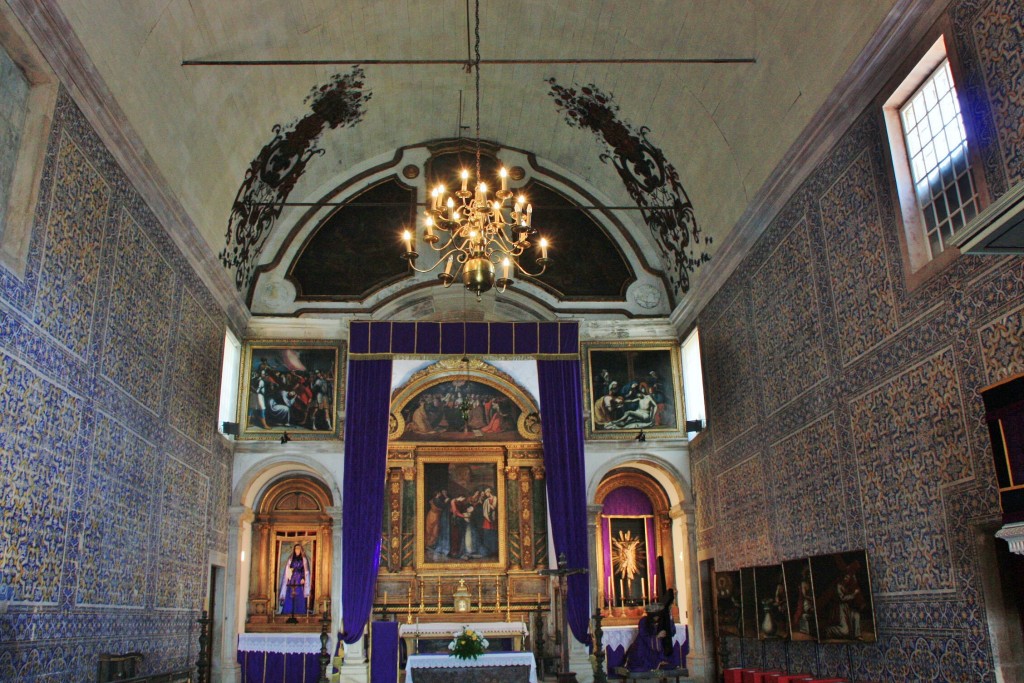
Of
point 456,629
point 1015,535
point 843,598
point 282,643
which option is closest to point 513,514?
point 456,629

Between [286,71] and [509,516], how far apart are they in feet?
31.3

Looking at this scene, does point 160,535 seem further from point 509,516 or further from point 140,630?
point 509,516

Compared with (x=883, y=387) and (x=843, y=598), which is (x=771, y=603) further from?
(x=883, y=387)

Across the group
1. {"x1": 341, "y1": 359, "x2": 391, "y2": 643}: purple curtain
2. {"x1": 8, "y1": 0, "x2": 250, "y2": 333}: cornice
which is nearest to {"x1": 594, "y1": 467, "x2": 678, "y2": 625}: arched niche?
{"x1": 341, "y1": 359, "x2": 391, "y2": 643}: purple curtain

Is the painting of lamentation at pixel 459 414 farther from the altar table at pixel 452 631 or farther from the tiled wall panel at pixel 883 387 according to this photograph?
the tiled wall panel at pixel 883 387

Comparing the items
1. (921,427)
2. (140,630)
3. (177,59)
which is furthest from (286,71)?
(921,427)

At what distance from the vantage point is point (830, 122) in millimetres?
9367

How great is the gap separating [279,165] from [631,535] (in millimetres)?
10231

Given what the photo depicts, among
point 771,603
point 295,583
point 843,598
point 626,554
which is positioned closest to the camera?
point 843,598

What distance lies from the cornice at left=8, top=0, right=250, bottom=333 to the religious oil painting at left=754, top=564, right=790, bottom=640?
9058 millimetres

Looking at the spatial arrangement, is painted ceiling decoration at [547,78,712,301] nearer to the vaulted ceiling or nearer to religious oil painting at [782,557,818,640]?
the vaulted ceiling

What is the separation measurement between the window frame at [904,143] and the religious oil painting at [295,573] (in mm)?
Answer: 13727

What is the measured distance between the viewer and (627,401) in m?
16.0

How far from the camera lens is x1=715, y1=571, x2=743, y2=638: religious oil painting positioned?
1231 centimetres
